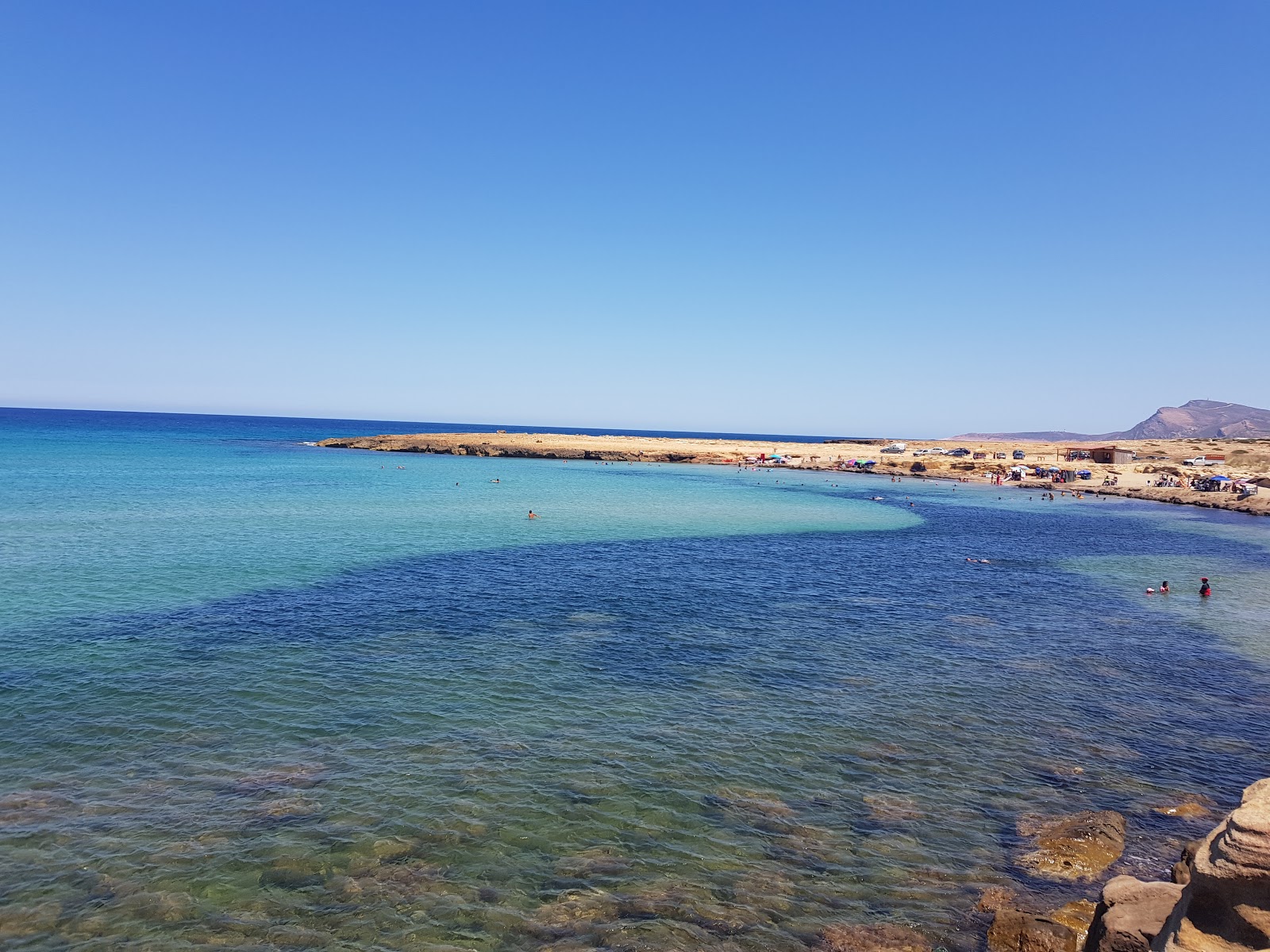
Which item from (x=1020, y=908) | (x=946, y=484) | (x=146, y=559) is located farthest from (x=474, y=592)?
(x=946, y=484)

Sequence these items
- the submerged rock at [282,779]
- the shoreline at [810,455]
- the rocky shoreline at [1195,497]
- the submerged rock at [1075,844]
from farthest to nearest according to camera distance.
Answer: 1. the shoreline at [810,455]
2. the rocky shoreline at [1195,497]
3. the submerged rock at [282,779]
4. the submerged rock at [1075,844]

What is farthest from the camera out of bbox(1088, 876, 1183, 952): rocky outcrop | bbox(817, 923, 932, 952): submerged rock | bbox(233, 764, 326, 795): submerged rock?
bbox(233, 764, 326, 795): submerged rock

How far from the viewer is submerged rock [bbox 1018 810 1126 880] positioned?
12820 mm

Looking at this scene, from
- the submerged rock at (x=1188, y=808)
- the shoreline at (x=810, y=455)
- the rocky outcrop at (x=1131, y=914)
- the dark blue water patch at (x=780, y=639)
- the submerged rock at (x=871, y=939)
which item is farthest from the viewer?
the shoreline at (x=810, y=455)

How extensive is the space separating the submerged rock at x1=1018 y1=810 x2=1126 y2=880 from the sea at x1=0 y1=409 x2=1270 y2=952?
0.34 m

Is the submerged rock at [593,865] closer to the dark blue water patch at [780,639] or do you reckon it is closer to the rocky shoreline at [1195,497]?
the dark blue water patch at [780,639]

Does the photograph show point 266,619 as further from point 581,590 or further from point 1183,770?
point 1183,770

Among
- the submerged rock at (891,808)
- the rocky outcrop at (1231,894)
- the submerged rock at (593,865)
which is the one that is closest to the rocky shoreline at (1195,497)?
the submerged rock at (891,808)

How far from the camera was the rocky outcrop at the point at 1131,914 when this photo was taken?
30.0 feet

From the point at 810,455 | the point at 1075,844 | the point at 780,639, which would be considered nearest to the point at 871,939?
the point at 1075,844

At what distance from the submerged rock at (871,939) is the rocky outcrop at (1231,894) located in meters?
3.62

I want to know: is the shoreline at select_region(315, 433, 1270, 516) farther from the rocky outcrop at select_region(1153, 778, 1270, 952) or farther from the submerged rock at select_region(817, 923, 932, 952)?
the rocky outcrop at select_region(1153, 778, 1270, 952)

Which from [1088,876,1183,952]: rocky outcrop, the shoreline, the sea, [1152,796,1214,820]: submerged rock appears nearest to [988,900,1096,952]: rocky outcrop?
the sea

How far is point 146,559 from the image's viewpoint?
35188mm
